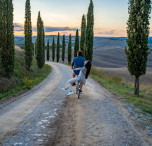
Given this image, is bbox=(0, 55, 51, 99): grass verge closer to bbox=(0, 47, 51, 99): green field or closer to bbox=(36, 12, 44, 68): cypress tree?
bbox=(0, 47, 51, 99): green field

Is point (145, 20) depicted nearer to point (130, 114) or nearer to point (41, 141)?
point (130, 114)

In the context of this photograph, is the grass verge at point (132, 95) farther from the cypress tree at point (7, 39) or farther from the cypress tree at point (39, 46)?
the cypress tree at point (39, 46)

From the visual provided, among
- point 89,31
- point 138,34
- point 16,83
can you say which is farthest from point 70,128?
point 89,31

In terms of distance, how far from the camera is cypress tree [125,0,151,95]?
37.4ft

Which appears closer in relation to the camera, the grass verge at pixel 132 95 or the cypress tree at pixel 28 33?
the grass verge at pixel 132 95

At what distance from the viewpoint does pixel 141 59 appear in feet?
38.6

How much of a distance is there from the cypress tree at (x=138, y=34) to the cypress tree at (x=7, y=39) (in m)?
11.5

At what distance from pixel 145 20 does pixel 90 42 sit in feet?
61.8

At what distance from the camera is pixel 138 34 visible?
11.6 metres

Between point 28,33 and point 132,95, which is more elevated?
point 28,33

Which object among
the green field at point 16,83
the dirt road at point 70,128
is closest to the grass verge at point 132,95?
the dirt road at point 70,128

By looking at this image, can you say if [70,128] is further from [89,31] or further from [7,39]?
[89,31]

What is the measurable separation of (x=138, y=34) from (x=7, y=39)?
40.9ft

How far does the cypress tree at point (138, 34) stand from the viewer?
1139 centimetres
